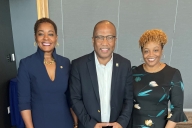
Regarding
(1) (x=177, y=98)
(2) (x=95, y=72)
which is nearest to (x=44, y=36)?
(2) (x=95, y=72)

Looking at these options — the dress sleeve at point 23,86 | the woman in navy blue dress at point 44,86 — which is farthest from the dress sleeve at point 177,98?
the dress sleeve at point 23,86

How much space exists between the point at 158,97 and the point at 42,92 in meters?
0.99

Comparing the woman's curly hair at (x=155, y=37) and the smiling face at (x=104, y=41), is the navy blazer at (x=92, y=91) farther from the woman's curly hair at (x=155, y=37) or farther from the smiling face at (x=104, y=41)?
the woman's curly hair at (x=155, y=37)

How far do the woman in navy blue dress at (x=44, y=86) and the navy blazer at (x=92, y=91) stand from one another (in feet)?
0.39

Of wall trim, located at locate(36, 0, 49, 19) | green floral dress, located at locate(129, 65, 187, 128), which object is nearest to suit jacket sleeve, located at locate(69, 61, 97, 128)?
green floral dress, located at locate(129, 65, 187, 128)

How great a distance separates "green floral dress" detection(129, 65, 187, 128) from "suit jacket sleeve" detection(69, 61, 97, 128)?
1.48 ft

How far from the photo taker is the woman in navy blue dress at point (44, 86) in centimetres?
135

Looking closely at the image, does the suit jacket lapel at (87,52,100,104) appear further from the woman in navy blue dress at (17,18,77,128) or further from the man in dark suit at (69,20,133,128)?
the woman in navy blue dress at (17,18,77,128)

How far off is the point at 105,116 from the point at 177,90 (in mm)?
651

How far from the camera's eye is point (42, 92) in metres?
1.36

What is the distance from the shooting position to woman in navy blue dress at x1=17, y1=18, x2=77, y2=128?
1.35m

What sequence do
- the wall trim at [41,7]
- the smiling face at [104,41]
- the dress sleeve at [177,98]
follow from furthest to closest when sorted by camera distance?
the wall trim at [41,7]
the dress sleeve at [177,98]
the smiling face at [104,41]

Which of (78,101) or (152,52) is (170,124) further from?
(78,101)

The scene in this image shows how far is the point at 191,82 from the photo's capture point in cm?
354
